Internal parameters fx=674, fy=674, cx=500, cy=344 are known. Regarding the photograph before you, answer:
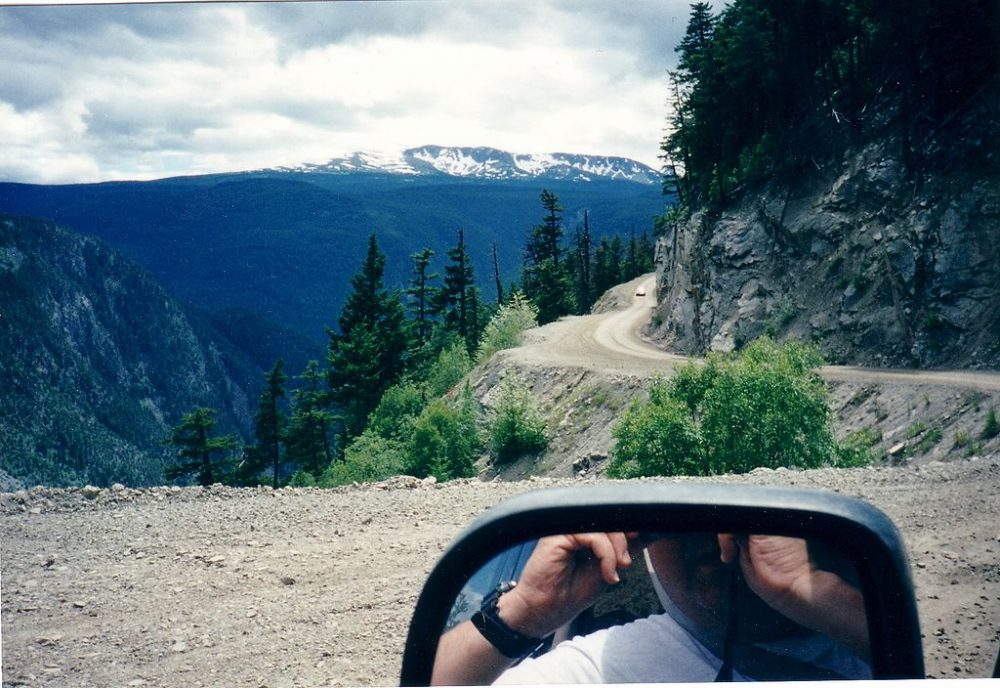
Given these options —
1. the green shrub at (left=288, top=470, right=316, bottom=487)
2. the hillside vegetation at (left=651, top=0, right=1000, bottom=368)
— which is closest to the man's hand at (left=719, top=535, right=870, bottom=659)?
the hillside vegetation at (left=651, top=0, right=1000, bottom=368)

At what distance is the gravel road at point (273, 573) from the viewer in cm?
469

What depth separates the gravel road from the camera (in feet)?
15.4

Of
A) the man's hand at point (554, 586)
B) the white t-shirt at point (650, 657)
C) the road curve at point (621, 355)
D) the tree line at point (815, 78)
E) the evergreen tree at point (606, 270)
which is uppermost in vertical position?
the tree line at point (815, 78)

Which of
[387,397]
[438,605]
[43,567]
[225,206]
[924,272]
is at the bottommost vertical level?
[387,397]

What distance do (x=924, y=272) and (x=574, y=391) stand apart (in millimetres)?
12443

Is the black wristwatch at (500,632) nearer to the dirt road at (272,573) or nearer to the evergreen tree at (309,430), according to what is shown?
the dirt road at (272,573)

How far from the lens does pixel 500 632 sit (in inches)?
61.4

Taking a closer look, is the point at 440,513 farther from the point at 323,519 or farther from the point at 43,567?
the point at 43,567

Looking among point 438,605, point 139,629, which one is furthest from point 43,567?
point 438,605

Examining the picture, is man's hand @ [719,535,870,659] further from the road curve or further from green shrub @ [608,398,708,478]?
the road curve

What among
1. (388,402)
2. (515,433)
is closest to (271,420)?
(388,402)

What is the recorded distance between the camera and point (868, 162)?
25.9 m

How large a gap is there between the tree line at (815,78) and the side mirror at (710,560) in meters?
20.0

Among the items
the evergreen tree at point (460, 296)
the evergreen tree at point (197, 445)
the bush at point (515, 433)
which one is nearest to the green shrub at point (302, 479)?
the evergreen tree at point (197, 445)
